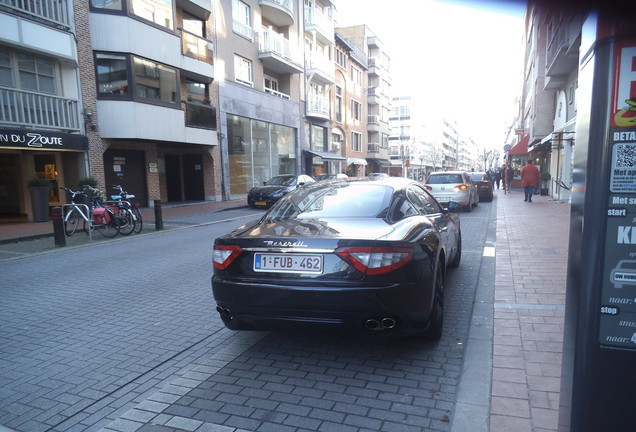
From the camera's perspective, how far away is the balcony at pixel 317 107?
3091 centimetres

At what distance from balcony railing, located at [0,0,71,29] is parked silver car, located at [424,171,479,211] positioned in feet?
46.6

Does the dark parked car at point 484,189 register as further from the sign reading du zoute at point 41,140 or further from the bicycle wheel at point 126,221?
the sign reading du zoute at point 41,140

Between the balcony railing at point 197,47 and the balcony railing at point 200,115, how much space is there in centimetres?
232

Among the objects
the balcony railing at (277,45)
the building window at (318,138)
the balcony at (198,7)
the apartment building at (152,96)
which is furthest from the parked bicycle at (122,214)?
the building window at (318,138)

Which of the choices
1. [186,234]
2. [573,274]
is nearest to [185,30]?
[186,234]

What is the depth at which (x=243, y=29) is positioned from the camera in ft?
78.5

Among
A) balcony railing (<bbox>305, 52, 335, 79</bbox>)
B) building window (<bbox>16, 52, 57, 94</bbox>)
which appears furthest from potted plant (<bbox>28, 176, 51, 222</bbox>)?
balcony railing (<bbox>305, 52, 335, 79</bbox>)

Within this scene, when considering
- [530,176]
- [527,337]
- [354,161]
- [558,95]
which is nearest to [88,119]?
[527,337]

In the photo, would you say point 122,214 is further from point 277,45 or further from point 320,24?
point 320,24

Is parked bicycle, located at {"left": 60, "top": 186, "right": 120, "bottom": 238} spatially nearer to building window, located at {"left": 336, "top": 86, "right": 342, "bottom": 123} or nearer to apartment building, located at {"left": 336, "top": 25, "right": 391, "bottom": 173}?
building window, located at {"left": 336, "top": 86, "right": 342, "bottom": 123}

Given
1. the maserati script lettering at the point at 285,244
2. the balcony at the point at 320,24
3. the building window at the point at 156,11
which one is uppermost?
the balcony at the point at 320,24

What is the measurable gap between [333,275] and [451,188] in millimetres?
13169

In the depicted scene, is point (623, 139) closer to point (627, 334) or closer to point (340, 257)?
point (627, 334)

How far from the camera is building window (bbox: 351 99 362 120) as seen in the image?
139ft
